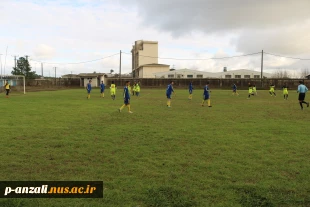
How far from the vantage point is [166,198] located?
163 inches

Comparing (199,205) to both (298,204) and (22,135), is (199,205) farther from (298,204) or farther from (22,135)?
(22,135)

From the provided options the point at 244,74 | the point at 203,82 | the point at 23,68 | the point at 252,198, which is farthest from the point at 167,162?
the point at 23,68

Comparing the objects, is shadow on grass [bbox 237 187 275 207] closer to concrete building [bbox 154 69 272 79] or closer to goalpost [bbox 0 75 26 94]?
goalpost [bbox 0 75 26 94]

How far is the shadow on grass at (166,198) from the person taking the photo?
399 cm

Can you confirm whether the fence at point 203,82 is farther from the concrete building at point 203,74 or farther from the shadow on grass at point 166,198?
the shadow on grass at point 166,198

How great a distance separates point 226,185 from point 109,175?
6.97ft

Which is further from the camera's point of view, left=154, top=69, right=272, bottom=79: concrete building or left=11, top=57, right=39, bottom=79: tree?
left=11, top=57, right=39, bottom=79: tree

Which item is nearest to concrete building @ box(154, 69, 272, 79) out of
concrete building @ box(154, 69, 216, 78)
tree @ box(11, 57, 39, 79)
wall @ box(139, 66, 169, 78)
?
concrete building @ box(154, 69, 216, 78)

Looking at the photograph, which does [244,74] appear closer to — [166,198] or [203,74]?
[203,74]

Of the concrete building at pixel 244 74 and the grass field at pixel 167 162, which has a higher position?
the concrete building at pixel 244 74

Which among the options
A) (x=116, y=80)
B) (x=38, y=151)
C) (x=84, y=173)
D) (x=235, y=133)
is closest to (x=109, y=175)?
(x=84, y=173)

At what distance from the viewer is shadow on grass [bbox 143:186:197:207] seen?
3.99 m

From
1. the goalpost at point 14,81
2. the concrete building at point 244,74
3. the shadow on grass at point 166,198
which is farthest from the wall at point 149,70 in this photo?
the shadow on grass at point 166,198

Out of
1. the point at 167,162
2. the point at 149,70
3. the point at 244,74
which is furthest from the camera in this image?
the point at 149,70
